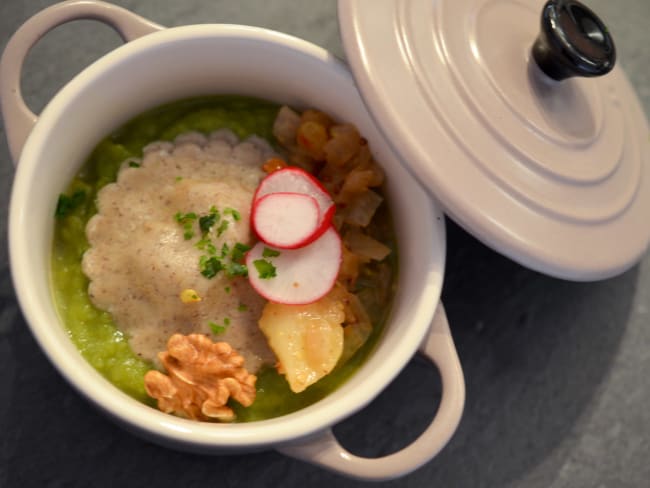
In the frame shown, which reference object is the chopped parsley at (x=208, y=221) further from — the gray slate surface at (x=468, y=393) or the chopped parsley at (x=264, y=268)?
the gray slate surface at (x=468, y=393)

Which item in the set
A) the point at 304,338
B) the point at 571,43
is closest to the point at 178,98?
the point at 304,338

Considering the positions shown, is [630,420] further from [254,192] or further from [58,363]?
[58,363]

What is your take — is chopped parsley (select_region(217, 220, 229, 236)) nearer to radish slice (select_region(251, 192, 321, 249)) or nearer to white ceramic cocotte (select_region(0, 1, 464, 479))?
radish slice (select_region(251, 192, 321, 249))

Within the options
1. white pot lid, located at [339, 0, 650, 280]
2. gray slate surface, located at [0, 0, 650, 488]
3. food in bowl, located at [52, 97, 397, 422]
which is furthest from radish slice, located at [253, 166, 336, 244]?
gray slate surface, located at [0, 0, 650, 488]

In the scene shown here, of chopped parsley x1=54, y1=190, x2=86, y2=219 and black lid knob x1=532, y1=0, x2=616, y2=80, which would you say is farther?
chopped parsley x1=54, y1=190, x2=86, y2=219

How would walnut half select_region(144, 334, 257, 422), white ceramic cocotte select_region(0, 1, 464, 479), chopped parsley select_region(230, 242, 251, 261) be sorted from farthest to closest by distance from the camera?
chopped parsley select_region(230, 242, 251, 261) → walnut half select_region(144, 334, 257, 422) → white ceramic cocotte select_region(0, 1, 464, 479)

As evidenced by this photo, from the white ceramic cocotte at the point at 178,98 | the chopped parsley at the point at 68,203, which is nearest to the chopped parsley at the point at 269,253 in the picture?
the white ceramic cocotte at the point at 178,98

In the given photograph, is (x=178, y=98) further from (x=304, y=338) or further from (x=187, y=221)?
(x=304, y=338)
